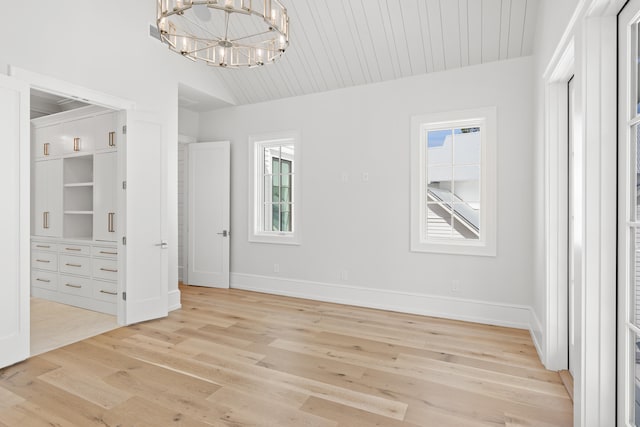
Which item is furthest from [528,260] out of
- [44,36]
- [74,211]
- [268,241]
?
[74,211]

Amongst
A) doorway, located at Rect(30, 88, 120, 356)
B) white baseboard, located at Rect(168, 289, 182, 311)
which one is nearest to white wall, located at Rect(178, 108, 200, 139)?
doorway, located at Rect(30, 88, 120, 356)

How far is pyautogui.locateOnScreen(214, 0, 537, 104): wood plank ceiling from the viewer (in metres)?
3.44

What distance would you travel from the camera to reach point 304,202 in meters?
4.89

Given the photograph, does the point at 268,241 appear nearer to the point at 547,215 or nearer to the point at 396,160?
the point at 396,160

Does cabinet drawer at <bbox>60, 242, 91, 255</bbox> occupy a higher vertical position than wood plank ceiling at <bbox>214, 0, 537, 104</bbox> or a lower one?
lower

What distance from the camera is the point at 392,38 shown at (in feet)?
12.7

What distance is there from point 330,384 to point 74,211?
13.4 feet

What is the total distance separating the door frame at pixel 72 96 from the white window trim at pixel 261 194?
1827mm

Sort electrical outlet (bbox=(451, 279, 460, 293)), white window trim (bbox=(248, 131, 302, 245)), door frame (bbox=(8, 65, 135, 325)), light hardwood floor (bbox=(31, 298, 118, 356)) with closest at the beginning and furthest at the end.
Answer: door frame (bbox=(8, 65, 135, 325)), light hardwood floor (bbox=(31, 298, 118, 356)), electrical outlet (bbox=(451, 279, 460, 293)), white window trim (bbox=(248, 131, 302, 245))

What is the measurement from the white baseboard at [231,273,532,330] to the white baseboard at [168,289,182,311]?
112 cm

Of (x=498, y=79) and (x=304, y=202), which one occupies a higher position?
(x=498, y=79)

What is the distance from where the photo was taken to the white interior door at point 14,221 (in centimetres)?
272

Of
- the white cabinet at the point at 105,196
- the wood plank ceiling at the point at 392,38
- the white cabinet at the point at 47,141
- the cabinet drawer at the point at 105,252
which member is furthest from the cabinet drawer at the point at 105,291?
the wood plank ceiling at the point at 392,38

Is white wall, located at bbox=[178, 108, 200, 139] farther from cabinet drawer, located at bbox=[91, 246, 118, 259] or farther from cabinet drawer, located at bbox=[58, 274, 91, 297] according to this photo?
cabinet drawer, located at bbox=[58, 274, 91, 297]
